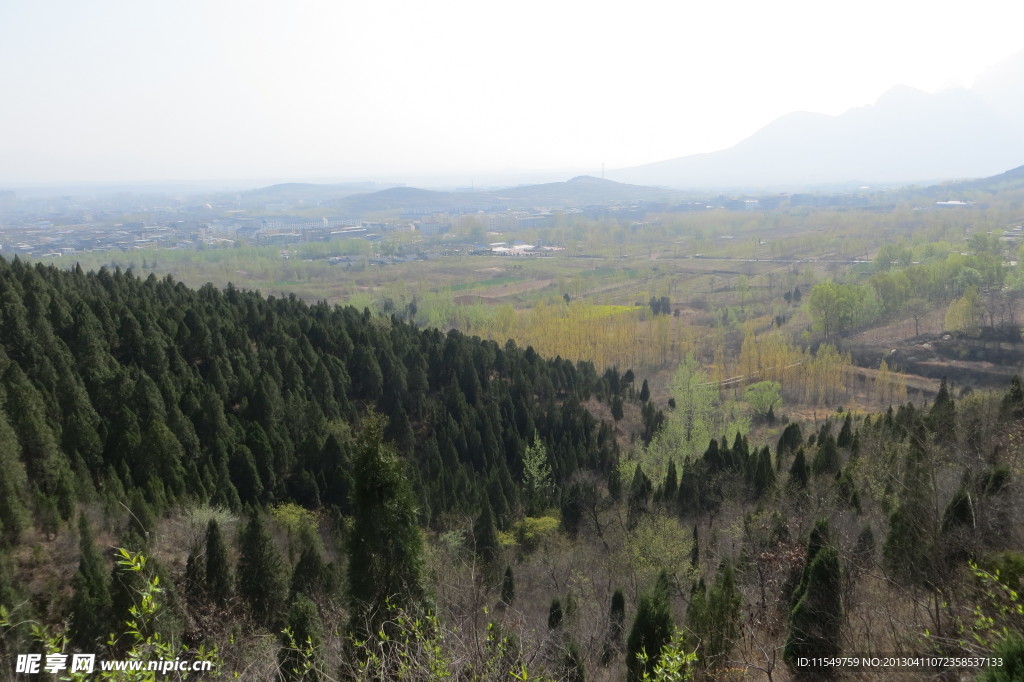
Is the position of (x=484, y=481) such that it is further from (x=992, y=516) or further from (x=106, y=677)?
(x=106, y=677)

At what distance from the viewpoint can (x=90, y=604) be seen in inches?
512

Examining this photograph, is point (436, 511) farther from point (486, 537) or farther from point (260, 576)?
point (260, 576)

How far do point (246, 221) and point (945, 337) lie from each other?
16831cm

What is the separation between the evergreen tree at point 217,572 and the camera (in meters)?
15.2

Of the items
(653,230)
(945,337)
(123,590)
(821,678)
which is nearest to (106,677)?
(123,590)

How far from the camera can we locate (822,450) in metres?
24.6

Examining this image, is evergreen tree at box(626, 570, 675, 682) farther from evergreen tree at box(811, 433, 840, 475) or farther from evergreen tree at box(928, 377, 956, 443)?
evergreen tree at box(928, 377, 956, 443)

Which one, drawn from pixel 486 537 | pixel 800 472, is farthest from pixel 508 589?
pixel 800 472

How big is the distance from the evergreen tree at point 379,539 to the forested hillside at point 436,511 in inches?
1.6

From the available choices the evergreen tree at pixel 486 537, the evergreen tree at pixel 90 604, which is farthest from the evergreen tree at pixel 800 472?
the evergreen tree at pixel 90 604

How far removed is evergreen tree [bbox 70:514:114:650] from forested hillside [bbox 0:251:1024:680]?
0.05 m

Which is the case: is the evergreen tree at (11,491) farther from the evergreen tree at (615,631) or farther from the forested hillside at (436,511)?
the evergreen tree at (615,631)

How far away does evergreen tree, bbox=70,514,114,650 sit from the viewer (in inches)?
508

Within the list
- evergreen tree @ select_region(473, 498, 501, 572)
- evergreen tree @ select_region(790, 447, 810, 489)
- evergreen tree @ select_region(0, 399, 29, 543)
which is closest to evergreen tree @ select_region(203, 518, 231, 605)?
evergreen tree @ select_region(0, 399, 29, 543)
